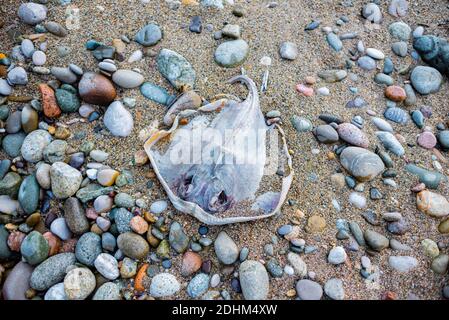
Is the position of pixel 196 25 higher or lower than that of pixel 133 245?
higher

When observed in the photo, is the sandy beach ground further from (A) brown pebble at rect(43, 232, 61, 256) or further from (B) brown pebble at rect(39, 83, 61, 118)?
(A) brown pebble at rect(43, 232, 61, 256)

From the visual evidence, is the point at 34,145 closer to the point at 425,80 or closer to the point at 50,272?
the point at 50,272

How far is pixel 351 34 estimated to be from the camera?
359 centimetres

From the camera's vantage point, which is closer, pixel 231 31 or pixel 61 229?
pixel 61 229

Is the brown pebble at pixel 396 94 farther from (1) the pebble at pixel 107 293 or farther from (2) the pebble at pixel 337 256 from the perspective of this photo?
(1) the pebble at pixel 107 293

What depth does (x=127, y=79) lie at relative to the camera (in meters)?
3.08

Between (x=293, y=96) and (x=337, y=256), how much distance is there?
1289 mm


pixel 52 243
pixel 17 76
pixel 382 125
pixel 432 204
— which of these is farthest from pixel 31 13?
pixel 432 204

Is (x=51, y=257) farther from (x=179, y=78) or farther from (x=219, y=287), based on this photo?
(x=179, y=78)

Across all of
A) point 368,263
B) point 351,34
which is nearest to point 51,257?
point 368,263

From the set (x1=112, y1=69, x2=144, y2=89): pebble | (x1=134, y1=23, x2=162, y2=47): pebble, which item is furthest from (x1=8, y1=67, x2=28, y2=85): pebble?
(x1=134, y1=23, x2=162, y2=47): pebble

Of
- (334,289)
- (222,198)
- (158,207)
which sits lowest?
(334,289)

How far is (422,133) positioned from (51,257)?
9.37ft

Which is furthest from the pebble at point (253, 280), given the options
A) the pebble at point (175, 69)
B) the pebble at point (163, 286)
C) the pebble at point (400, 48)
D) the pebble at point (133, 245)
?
the pebble at point (400, 48)
